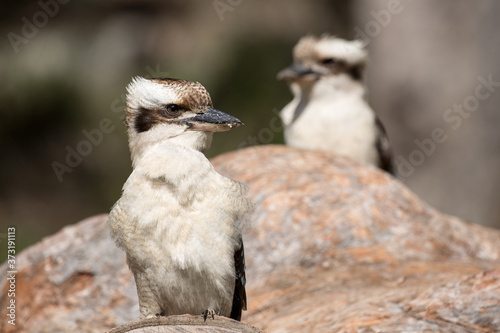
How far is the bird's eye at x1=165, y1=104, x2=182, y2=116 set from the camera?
3.93 metres

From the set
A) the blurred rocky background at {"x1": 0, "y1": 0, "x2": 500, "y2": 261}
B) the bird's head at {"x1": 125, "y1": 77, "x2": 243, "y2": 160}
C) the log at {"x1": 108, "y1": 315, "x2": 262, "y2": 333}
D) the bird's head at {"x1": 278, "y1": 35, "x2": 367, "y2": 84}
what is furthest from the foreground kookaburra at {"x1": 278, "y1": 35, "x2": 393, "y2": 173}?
the log at {"x1": 108, "y1": 315, "x2": 262, "y2": 333}

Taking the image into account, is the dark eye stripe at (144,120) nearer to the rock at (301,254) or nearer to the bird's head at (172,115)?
the bird's head at (172,115)

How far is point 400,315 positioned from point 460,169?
8.10 meters

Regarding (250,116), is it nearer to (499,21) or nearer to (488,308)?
(499,21)

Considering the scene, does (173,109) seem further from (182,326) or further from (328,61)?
(328,61)

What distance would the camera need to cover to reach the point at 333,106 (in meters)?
8.31

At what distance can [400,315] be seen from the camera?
4.36 m

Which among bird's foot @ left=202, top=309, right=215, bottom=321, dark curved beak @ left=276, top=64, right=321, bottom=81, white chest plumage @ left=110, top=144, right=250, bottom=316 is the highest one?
dark curved beak @ left=276, top=64, right=321, bottom=81

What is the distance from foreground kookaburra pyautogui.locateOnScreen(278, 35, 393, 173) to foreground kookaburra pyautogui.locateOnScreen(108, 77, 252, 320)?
168 inches

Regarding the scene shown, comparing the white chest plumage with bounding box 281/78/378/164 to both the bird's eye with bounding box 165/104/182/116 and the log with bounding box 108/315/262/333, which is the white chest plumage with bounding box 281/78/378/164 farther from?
the log with bounding box 108/315/262/333

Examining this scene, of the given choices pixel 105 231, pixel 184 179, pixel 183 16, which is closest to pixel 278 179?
pixel 105 231

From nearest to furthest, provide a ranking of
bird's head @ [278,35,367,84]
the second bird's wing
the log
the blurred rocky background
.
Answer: the log, the second bird's wing, bird's head @ [278,35,367,84], the blurred rocky background

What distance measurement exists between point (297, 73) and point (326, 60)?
1.22ft

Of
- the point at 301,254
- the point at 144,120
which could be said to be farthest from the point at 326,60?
the point at 144,120
